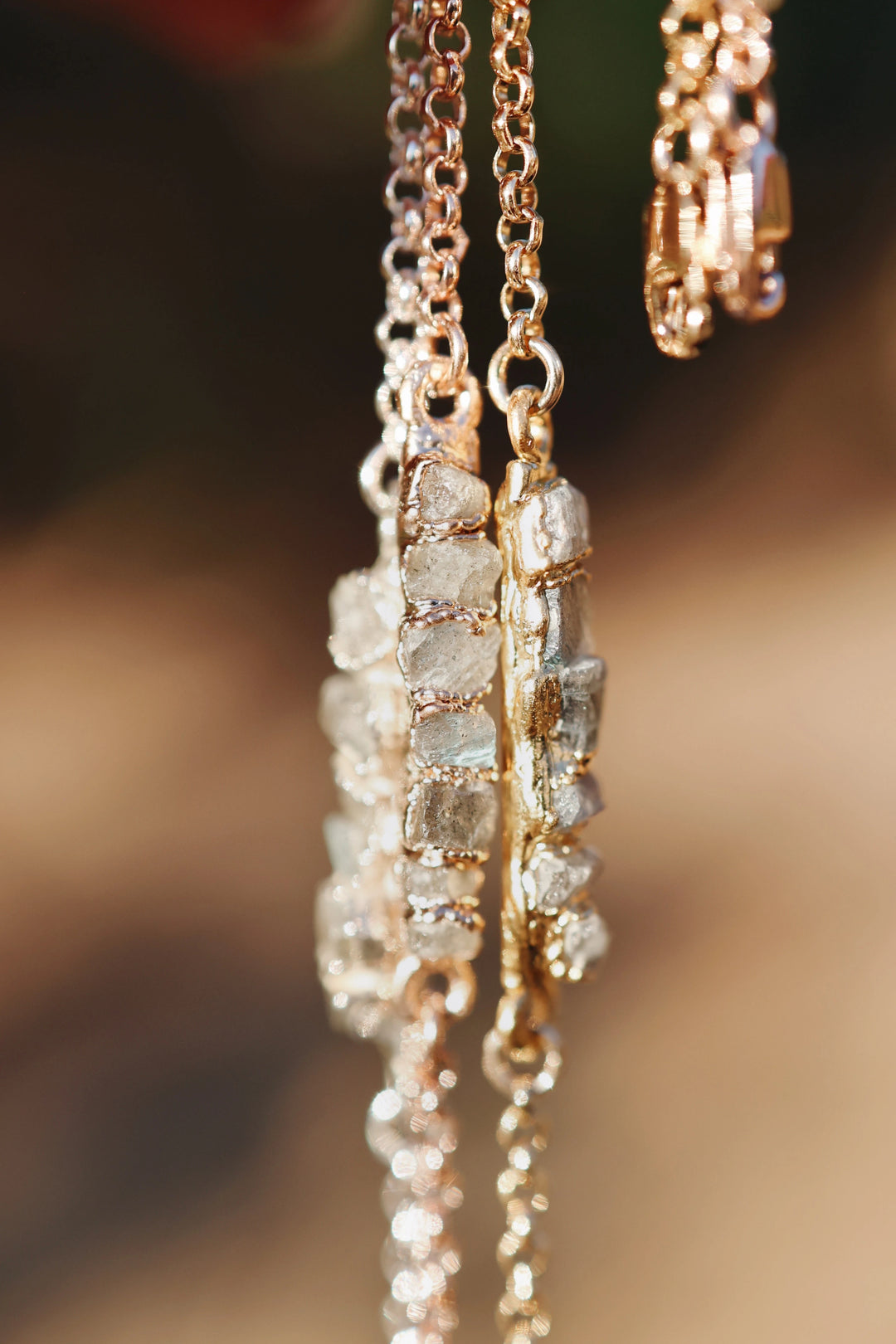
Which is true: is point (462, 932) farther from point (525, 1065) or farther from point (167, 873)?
point (167, 873)

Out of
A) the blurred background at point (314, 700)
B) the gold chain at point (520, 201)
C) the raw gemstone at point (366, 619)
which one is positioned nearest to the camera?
the gold chain at point (520, 201)

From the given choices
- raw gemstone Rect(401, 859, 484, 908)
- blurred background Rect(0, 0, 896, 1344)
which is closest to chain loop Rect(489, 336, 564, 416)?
raw gemstone Rect(401, 859, 484, 908)

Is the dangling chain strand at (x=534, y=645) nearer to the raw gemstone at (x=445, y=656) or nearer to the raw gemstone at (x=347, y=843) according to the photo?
the raw gemstone at (x=445, y=656)

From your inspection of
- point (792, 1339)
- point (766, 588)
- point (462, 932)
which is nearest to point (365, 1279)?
point (792, 1339)

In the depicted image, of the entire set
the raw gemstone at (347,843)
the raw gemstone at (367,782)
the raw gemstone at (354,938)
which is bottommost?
the raw gemstone at (354,938)

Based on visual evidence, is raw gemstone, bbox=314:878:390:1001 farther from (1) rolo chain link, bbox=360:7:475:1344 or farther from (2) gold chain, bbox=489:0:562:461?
(2) gold chain, bbox=489:0:562:461

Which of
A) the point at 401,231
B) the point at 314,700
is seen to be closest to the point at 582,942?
the point at 401,231

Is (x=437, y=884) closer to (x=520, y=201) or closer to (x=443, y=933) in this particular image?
(x=443, y=933)

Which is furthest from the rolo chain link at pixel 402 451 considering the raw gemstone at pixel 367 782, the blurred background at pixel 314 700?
the blurred background at pixel 314 700
